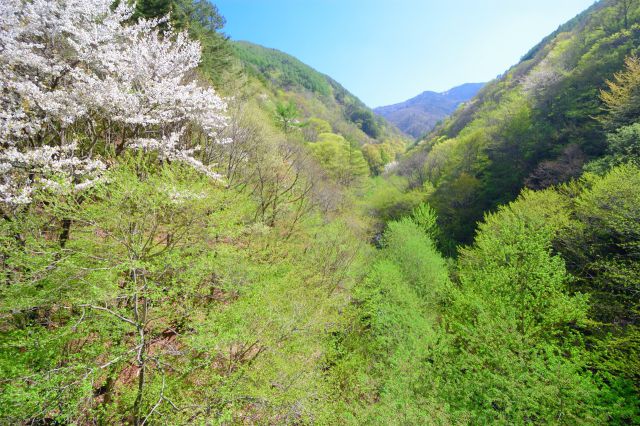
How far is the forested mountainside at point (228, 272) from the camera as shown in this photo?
7.33m

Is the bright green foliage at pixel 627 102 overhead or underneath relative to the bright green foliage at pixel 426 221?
overhead

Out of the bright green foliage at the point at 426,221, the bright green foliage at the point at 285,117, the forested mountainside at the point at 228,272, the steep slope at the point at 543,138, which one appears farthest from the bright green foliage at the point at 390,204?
the bright green foliage at the point at 285,117

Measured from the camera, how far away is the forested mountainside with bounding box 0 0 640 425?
733 cm

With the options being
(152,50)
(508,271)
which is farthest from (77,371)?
(508,271)

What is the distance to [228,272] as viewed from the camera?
10031 mm

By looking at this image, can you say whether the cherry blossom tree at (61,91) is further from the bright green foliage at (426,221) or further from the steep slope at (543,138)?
the steep slope at (543,138)

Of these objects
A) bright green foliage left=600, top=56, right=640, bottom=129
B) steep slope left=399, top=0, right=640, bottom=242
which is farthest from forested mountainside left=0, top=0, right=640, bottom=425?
steep slope left=399, top=0, right=640, bottom=242

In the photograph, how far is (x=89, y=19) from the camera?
32.2 ft

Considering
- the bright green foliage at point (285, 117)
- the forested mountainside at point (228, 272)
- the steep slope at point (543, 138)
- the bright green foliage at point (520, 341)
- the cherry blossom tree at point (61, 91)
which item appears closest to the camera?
the forested mountainside at point (228, 272)

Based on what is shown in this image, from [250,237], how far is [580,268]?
18.2 metres

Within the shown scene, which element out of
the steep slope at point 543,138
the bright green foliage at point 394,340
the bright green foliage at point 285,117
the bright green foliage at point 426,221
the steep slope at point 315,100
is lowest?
the bright green foliage at point 394,340

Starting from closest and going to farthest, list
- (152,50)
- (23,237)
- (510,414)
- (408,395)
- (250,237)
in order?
1. (23,237)
2. (510,414)
3. (408,395)
4. (152,50)
5. (250,237)

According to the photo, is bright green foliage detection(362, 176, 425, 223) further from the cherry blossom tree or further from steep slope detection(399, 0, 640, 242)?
the cherry blossom tree

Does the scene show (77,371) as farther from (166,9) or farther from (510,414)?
(166,9)
